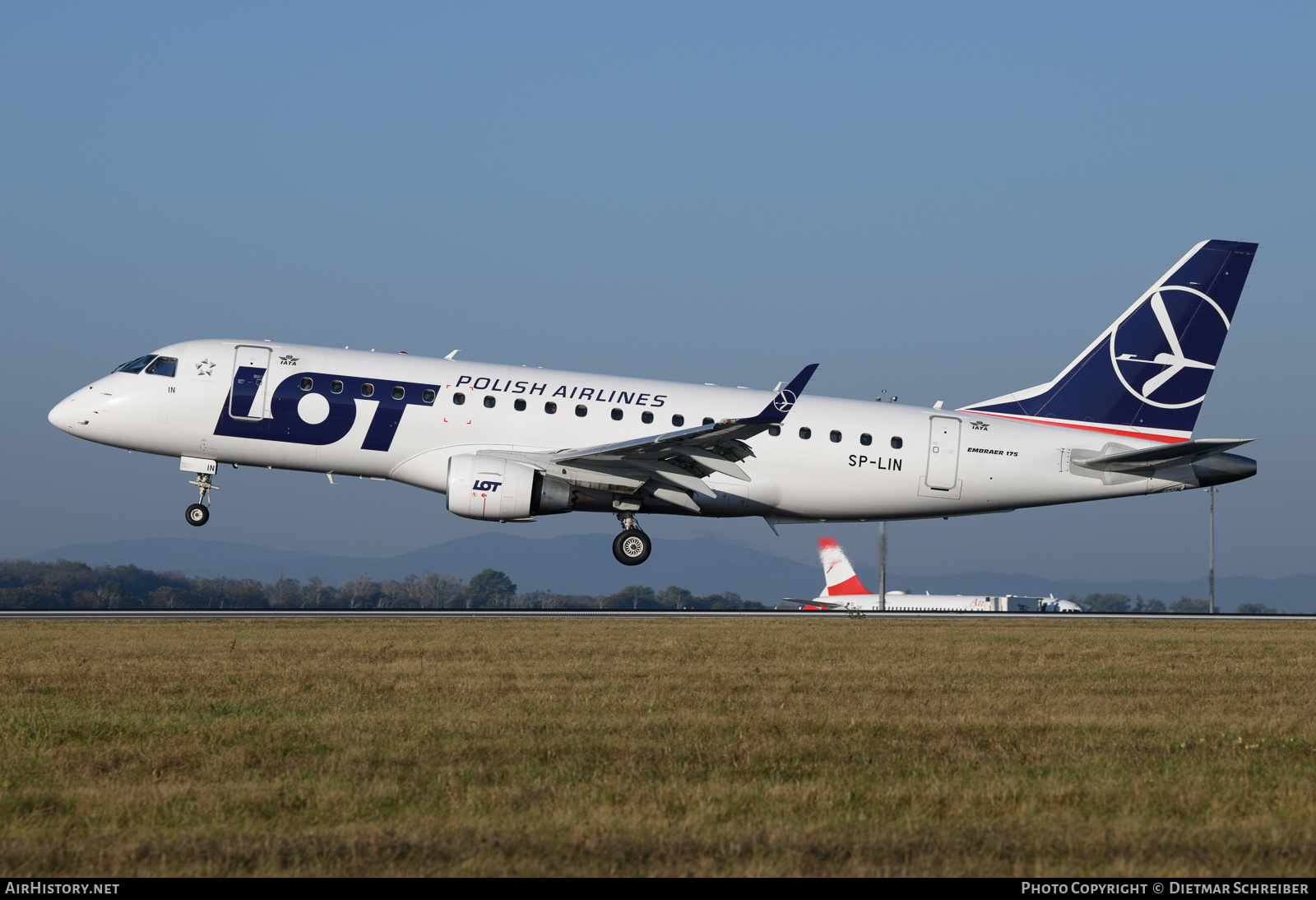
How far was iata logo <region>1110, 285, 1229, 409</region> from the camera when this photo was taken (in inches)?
1205

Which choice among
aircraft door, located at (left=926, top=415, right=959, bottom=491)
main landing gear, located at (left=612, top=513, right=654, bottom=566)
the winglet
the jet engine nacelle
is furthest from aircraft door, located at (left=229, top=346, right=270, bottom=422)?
aircraft door, located at (left=926, top=415, right=959, bottom=491)

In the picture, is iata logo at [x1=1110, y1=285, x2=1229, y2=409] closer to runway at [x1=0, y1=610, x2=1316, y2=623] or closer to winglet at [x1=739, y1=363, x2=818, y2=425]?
runway at [x1=0, y1=610, x2=1316, y2=623]

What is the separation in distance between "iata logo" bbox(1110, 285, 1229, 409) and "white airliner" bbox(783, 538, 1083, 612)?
45124 millimetres

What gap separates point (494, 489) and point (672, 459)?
4091 mm

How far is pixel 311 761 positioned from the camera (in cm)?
891

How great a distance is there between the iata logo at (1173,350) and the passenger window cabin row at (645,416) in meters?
6.27

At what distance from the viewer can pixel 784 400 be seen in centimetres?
2608

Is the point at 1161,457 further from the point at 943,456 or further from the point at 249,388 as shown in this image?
the point at 249,388

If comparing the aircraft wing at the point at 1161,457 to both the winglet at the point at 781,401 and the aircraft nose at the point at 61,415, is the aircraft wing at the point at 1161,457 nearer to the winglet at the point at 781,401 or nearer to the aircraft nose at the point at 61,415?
the winglet at the point at 781,401
